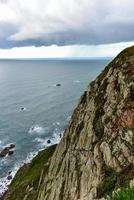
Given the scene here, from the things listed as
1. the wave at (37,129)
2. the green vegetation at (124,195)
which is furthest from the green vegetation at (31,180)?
the wave at (37,129)

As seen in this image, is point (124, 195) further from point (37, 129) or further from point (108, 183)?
point (37, 129)

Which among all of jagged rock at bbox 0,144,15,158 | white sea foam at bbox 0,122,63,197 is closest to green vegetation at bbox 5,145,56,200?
white sea foam at bbox 0,122,63,197

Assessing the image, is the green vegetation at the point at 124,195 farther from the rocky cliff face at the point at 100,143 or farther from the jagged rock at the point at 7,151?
the jagged rock at the point at 7,151

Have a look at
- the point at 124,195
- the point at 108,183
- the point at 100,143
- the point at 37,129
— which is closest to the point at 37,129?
the point at 37,129

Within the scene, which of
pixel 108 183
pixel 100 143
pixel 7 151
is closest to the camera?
pixel 108 183

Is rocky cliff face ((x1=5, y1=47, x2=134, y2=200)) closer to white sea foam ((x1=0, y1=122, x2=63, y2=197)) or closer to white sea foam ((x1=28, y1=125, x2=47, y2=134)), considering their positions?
white sea foam ((x1=0, y1=122, x2=63, y2=197))

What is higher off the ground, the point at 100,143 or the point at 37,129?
the point at 100,143

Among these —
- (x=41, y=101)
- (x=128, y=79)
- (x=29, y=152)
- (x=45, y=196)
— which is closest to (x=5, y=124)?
(x=29, y=152)
